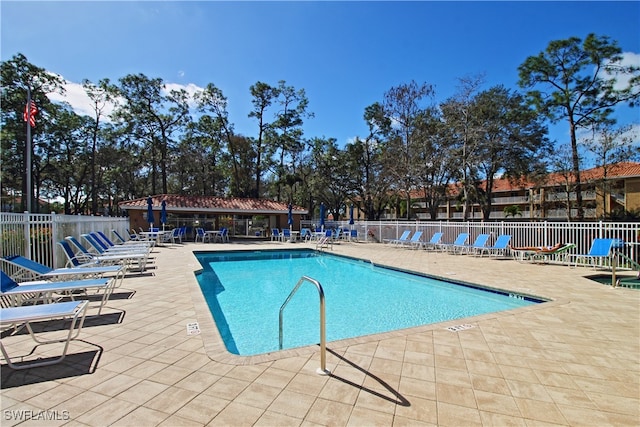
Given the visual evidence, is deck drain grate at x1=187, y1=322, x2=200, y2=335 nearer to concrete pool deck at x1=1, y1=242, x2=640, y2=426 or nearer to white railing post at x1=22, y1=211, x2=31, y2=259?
concrete pool deck at x1=1, y1=242, x2=640, y2=426

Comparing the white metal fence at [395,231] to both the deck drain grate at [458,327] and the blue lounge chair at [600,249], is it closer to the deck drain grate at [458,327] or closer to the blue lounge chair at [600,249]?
the blue lounge chair at [600,249]

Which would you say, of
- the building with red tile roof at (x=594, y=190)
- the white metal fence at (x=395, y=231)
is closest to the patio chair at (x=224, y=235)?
the white metal fence at (x=395, y=231)

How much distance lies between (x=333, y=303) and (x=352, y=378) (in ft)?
13.7

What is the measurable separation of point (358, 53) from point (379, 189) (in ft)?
50.4

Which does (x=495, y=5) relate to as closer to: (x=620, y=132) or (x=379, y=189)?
(x=620, y=132)

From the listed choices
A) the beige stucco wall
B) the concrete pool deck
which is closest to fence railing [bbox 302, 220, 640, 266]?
the concrete pool deck

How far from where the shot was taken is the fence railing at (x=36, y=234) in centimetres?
550

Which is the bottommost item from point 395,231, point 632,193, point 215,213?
point 395,231

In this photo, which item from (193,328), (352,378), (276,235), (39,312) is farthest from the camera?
(276,235)

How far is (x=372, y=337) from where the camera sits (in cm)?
373

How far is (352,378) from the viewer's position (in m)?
2.73

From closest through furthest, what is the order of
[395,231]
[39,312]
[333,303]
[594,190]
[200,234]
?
[39,312] → [333,303] → [395,231] → [200,234] → [594,190]

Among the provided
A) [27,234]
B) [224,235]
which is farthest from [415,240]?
[27,234]

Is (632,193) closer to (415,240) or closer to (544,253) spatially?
(415,240)
